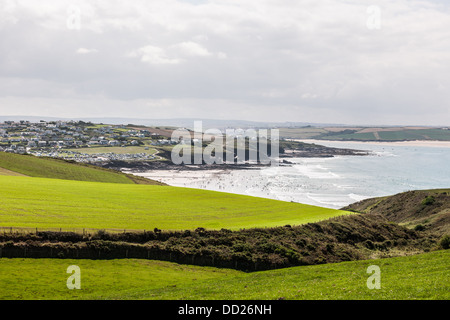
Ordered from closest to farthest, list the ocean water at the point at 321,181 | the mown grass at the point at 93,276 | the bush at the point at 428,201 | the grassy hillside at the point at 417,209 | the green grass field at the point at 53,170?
the mown grass at the point at 93,276 → the grassy hillside at the point at 417,209 → the bush at the point at 428,201 → the green grass field at the point at 53,170 → the ocean water at the point at 321,181

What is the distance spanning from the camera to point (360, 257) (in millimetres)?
40188

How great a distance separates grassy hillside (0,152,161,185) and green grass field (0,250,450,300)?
5786 centimetres

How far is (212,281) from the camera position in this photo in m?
28.3

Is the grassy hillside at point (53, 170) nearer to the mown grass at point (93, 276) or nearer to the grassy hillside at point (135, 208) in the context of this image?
the grassy hillside at point (135, 208)

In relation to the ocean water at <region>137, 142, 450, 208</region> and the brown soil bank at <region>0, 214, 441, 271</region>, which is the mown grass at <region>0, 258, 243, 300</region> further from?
the ocean water at <region>137, 142, 450, 208</region>

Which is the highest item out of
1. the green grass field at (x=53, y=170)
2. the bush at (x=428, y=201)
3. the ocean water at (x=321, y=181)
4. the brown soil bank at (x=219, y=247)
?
the green grass field at (x=53, y=170)

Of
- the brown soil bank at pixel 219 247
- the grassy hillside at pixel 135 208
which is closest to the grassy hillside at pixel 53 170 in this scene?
the grassy hillside at pixel 135 208

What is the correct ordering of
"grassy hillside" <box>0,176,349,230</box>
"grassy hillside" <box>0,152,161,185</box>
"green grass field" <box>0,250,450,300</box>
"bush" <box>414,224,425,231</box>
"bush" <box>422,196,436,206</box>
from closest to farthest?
"green grass field" <box>0,250,450,300</box> → "grassy hillside" <box>0,176,349,230</box> → "bush" <box>414,224,425,231</box> → "bush" <box>422,196,436,206</box> → "grassy hillside" <box>0,152,161,185</box>

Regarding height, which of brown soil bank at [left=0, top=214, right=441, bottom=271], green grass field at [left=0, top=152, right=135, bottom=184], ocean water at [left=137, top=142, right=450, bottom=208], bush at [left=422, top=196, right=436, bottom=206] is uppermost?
green grass field at [left=0, top=152, right=135, bottom=184]

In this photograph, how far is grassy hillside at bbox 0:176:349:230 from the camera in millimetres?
40062

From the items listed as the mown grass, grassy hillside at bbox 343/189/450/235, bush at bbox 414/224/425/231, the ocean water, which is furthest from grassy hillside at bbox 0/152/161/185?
bush at bbox 414/224/425/231

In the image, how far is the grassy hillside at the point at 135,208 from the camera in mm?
40062
